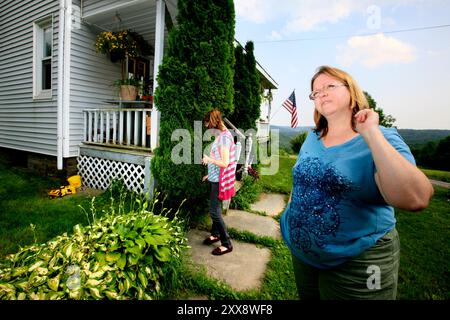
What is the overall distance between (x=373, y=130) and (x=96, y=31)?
7.67m

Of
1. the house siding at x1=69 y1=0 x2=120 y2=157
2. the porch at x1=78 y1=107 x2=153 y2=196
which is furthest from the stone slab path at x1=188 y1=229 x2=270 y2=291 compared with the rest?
the house siding at x1=69 y1=0 x2=120 y2=157

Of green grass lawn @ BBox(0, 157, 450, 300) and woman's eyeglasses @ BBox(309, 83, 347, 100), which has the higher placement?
woman's eyeglasses @ BBox(309, 83, 347, 100)

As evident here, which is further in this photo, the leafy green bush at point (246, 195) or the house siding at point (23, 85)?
the house siding at point (23, 85)

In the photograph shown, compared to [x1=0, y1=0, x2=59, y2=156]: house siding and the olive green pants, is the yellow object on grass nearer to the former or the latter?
[x1=0, y1=0, x2=59, y2=156]: house siding

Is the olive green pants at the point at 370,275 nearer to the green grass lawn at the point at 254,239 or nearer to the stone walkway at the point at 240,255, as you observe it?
the green grass lawn at the point at 254,239

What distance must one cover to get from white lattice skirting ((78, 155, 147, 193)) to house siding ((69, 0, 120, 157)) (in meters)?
0.52

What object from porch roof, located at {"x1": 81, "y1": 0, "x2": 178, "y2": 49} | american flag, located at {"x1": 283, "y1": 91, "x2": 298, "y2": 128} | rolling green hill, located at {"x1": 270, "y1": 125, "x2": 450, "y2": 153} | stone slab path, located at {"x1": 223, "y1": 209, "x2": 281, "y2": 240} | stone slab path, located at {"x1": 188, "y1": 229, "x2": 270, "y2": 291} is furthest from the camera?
rolling green hill, located at {"x1": 270, "y1": 125, "x2": 450, "y2": 153}

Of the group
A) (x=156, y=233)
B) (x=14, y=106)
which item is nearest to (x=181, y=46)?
(x=156, y=233)

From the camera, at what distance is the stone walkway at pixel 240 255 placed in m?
2.82

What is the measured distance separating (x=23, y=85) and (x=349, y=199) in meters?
9.65

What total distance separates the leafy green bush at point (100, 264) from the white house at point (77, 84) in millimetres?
2620

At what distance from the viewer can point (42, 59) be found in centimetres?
686

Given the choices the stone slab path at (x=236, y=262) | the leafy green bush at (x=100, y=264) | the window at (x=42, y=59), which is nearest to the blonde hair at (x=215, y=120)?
the leafy green bush at (x=100, y=264)

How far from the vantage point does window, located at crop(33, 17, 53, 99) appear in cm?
685
